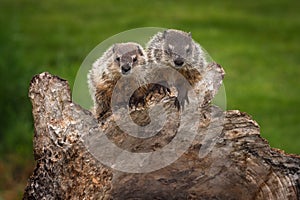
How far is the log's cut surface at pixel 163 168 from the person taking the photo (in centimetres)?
416

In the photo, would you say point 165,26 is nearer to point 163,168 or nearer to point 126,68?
point 126,68

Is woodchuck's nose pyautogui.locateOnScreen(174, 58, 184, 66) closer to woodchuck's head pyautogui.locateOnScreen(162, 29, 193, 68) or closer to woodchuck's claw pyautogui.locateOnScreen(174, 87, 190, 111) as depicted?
woodchuck's head pyautogui.locateOnScreen(162, 29, 193, 68)

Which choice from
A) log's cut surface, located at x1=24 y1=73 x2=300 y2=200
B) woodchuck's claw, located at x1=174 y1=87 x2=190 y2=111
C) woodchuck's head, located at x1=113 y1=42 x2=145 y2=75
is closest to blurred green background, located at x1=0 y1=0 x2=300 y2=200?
woodchuck's head, located at x1=113 y1=42 x2=145 y2=75

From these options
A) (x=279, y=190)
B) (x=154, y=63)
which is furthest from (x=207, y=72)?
(x=279, y=190)

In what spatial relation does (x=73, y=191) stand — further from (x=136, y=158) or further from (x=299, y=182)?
(x=299, y=182)

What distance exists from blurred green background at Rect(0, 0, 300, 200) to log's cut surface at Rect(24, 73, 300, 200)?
5294mm

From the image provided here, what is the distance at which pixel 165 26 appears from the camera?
14047 millimetres

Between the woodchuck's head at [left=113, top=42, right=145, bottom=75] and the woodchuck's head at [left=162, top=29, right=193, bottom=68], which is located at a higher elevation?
the woodchuck's head at [left=162, top=29, right=193, bottom=68]

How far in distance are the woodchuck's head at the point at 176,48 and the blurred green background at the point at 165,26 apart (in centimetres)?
460

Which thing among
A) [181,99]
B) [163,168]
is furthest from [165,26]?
[163,168]

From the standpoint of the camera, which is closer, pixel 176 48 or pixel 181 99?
pixel 181 99

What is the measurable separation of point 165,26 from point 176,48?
28.5 feet

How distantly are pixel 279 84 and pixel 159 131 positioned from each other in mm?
9079

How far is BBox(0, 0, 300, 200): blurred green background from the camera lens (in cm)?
1063
